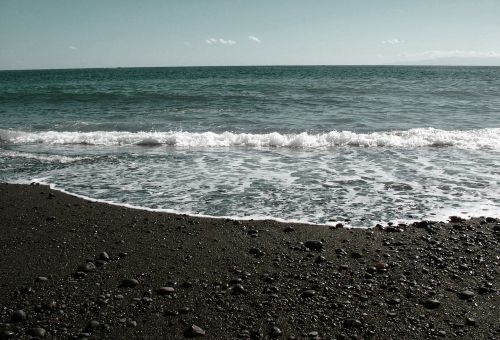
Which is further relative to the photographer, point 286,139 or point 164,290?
point 286,139

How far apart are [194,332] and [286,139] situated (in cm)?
1178

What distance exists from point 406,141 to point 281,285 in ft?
39.3

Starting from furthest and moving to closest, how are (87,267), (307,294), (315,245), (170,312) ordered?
(315,245), (87,267), (307,294), (170,312)

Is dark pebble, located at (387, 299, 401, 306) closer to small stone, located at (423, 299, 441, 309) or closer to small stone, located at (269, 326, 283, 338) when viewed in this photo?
small stone, located at (423, 299, 441, 309)

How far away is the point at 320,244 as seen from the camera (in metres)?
6.05

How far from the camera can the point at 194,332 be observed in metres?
4.07

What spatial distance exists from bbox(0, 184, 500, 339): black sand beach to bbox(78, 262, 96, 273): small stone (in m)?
0.01

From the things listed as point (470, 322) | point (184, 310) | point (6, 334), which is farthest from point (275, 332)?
point (6, 334)

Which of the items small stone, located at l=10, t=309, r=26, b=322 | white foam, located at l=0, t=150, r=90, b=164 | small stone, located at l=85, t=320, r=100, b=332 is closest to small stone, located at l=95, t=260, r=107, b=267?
small stone, located at l=10, t=309, r=26, b=322

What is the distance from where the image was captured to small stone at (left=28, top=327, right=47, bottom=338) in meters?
4.00

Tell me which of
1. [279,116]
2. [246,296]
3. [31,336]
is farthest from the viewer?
[279,116]

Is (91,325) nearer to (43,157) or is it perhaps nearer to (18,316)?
(18,316)

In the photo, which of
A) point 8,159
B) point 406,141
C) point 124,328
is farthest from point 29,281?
point 406,141

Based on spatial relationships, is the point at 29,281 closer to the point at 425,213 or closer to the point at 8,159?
the point at 425,213
